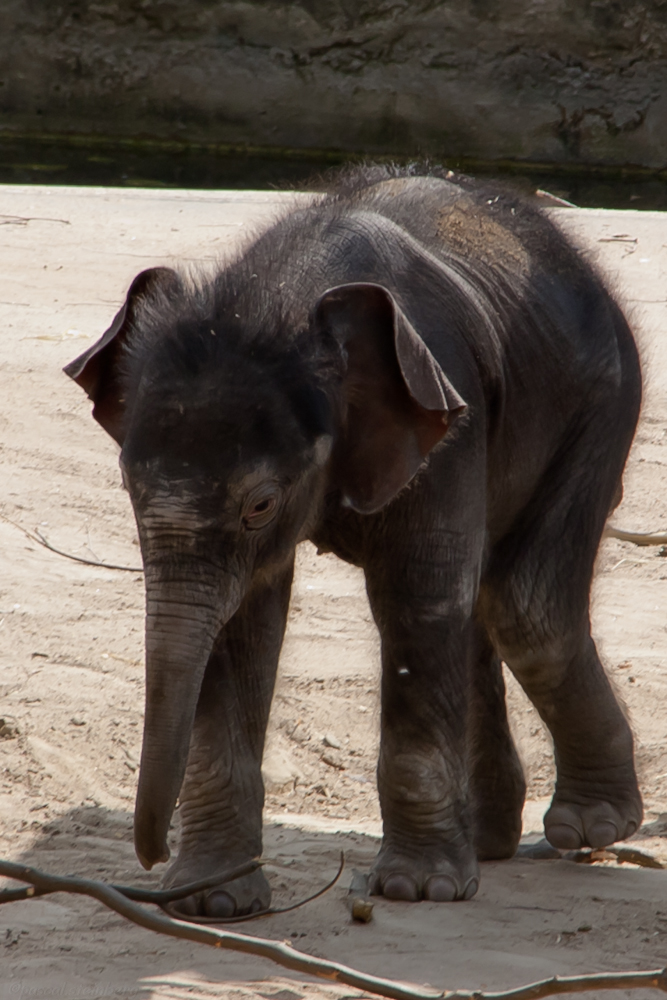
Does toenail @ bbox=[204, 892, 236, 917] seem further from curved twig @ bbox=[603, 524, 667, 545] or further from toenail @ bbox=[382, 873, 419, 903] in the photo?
curved twig @ bbox=[603, 524, 667, 545]

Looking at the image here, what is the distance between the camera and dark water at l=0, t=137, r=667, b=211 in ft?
46.4

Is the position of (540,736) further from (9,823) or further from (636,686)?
(9,823)

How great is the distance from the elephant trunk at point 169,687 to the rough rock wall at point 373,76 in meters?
12.9

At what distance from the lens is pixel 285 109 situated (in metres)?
15.5

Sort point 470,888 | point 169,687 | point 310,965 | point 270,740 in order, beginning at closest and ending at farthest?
point 310,965 → point 169,687 → point 470,888 → point 270,740

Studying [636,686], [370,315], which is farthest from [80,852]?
[636,686]

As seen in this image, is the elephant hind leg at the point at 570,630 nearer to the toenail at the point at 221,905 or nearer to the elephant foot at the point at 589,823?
the elephant foot at the point at 589,823

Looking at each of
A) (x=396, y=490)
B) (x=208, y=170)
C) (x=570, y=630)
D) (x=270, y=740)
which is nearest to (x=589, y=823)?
(x=570, y=630)

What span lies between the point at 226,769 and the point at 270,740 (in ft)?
4.36

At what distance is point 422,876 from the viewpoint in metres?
3.57

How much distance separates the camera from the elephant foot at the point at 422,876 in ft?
11.7

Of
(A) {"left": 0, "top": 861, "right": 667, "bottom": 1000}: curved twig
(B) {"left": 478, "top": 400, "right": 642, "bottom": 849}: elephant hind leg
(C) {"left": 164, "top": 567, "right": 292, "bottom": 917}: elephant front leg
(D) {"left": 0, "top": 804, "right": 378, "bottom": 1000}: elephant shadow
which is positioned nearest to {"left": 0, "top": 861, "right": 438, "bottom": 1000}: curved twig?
(A) {"left": 0, "top": 861, "right": 667, "bottom": 1000}: curved twig

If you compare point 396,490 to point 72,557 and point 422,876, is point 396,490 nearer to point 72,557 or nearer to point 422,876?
point 422,876

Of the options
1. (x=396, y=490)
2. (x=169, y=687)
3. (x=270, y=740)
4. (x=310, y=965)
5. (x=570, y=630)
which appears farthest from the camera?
(x=270, y=740)
